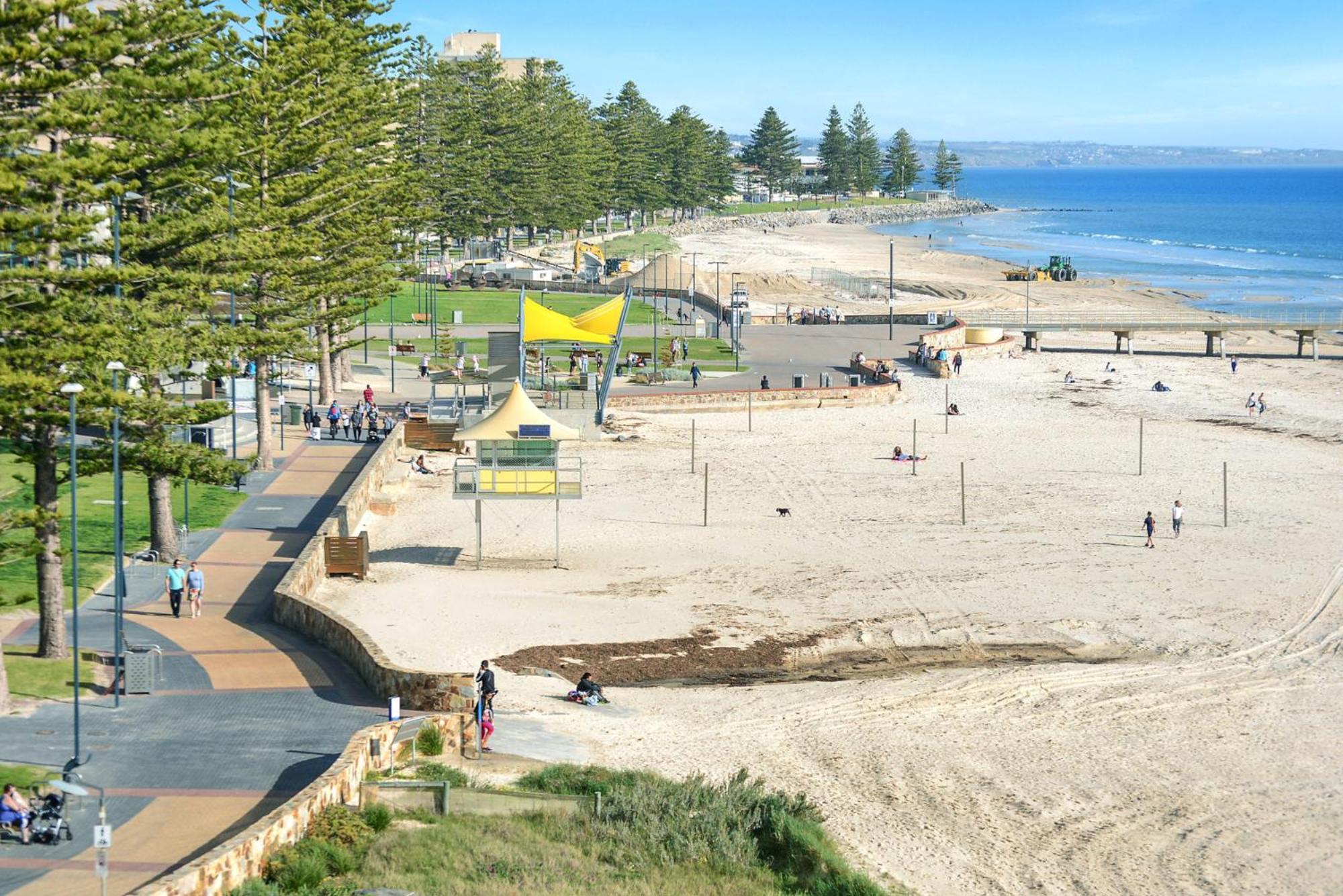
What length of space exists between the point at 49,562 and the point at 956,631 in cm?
1292

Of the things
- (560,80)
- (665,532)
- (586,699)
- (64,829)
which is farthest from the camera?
(560,80)

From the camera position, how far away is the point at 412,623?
23.3 metres

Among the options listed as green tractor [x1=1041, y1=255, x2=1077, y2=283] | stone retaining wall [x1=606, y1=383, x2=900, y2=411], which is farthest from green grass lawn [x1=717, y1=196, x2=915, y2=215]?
stone retaining wall [x1=606, y1=383, x2=900, y2=411]

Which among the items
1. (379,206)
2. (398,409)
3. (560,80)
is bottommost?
(398,409)

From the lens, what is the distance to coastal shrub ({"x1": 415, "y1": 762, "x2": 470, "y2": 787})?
16283 mm

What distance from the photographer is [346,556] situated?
1016 inches

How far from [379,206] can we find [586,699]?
2481 cm

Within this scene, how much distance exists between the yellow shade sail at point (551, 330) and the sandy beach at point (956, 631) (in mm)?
2851

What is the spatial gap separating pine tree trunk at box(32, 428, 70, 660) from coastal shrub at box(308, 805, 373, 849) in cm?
620

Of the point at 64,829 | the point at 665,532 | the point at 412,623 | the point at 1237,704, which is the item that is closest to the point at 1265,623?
the point at 1237,704

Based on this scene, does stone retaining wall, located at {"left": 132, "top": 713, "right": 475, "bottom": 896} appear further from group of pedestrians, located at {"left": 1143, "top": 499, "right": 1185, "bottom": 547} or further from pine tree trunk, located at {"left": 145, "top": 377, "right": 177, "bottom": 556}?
group of pedestrians, located at {"left": 1143, "top": 499, "right": 1185, "bottom": 547}

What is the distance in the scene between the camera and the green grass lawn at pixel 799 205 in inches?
6333

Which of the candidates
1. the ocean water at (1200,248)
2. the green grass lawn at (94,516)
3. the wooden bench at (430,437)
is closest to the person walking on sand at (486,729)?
the green grass lawn at (94,516)

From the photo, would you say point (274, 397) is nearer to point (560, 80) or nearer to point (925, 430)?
point (925, 430)
